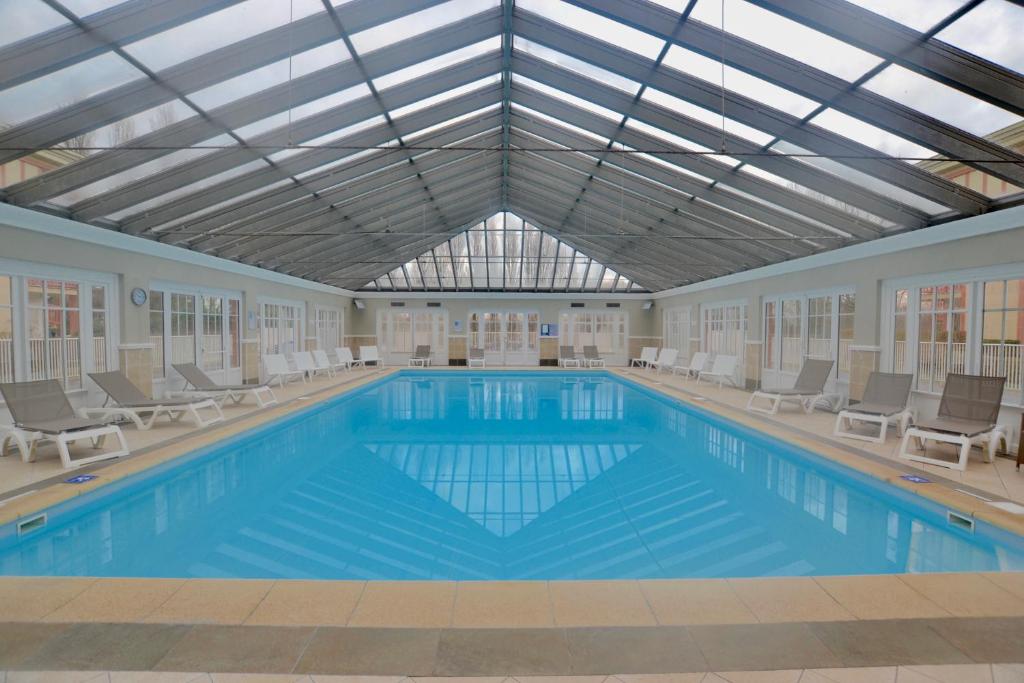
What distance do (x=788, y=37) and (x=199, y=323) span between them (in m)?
10.3

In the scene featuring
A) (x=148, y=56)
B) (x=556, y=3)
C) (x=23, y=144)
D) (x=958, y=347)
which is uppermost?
(x=556, y=3)

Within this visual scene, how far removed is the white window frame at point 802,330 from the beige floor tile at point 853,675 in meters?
8.15

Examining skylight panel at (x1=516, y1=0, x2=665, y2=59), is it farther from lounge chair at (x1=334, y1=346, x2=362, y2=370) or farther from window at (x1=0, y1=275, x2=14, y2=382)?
lounge chair at (x1=334, y1=346, x2=362, y2=370)

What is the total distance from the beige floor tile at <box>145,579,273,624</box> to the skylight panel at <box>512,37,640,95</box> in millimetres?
5905

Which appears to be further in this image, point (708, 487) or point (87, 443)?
point (87, 443)

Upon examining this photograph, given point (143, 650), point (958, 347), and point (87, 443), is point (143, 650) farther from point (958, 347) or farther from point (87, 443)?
point (958, 347)

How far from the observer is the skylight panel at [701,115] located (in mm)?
6242

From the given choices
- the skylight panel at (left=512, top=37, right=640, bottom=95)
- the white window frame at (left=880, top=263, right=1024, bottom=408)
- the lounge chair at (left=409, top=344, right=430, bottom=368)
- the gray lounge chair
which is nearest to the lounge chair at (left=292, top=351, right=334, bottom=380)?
the lounge chair at (left=409, top=344, right=430, bottom=368)

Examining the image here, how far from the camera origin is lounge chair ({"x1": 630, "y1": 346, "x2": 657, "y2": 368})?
698 inches

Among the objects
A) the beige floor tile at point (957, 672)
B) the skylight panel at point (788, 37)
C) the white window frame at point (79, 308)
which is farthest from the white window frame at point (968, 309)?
the white window frame at point (79, 308)

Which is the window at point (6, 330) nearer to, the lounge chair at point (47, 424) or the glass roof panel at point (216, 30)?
the lounge chair at point (47, 424)

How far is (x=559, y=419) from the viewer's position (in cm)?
944

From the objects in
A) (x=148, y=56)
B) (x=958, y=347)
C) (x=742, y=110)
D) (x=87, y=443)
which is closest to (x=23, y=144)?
(x=148, y=56)

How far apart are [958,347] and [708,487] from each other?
4.26 meters
